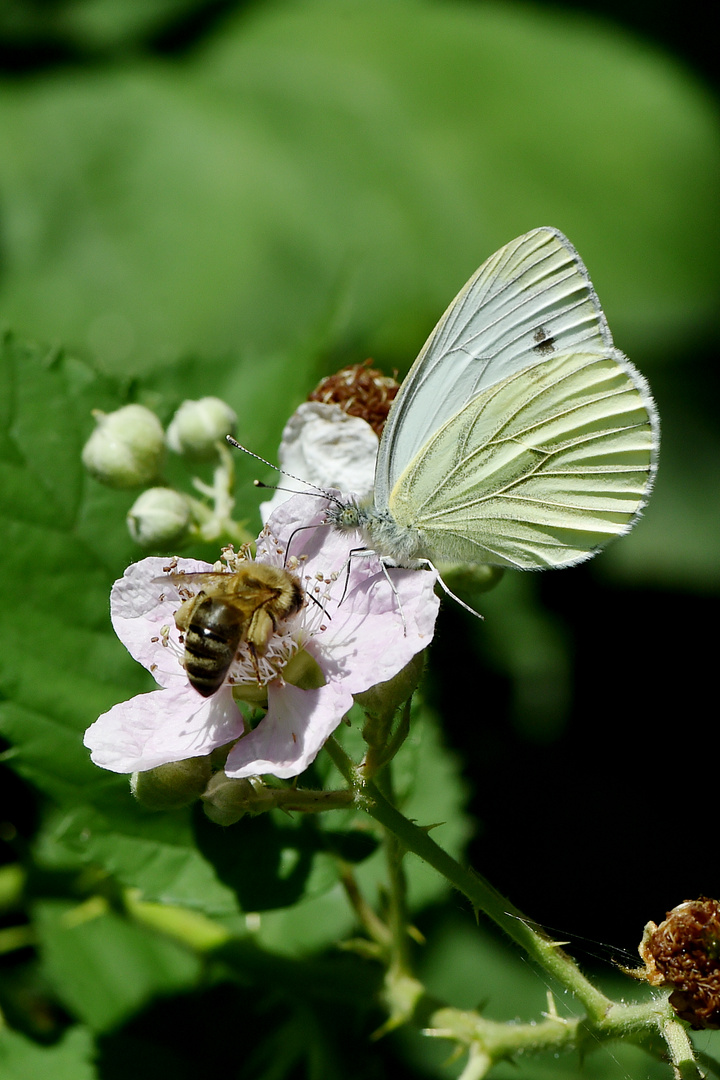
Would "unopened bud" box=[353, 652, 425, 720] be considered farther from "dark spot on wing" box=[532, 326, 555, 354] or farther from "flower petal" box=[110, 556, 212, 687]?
"dark spot on wing" box=[532, 326, 555, 354]

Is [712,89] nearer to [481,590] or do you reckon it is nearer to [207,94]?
[207,94]

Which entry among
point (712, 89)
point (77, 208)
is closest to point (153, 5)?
point (77, 208)

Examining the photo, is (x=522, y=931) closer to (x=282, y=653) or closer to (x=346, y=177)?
(x=282, y=653)

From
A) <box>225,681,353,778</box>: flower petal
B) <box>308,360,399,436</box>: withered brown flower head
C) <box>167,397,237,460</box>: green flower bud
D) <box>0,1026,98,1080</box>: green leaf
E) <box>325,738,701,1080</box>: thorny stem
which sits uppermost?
<box>308,360,399,436</box>: withered brown flower head

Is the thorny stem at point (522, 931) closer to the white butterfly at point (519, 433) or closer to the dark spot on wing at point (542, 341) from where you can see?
the white butterfly at point (519, 433)

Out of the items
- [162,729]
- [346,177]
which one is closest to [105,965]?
[162,729]

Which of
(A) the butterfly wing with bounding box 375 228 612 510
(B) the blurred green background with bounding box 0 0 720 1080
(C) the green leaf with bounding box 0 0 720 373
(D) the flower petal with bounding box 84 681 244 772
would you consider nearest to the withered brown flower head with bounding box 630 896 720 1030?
(D) the flower petal with bounding box 84 681 244 772
